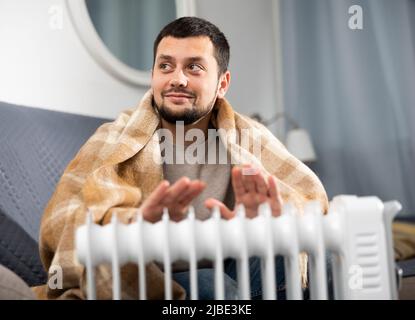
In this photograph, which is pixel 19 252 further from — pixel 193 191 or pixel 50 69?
pixel 50 69

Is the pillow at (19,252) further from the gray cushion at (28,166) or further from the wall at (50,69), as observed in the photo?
the wall at (50,69)

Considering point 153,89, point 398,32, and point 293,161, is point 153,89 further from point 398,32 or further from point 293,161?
point 398,32

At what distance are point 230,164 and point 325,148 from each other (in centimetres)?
150

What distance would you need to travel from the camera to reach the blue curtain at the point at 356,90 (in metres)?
2.26

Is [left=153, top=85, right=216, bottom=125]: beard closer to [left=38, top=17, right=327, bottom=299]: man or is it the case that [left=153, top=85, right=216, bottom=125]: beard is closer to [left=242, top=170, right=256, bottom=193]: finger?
[left=38, top=17, right=327, bottom=299]: man

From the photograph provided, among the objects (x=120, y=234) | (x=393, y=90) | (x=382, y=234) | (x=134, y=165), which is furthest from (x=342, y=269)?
(x=393, y=90)

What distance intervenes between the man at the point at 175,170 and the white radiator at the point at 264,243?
6 centimetres

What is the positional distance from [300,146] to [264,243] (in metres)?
1.64

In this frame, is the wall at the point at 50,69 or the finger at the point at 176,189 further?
the wall at the point at 50,69

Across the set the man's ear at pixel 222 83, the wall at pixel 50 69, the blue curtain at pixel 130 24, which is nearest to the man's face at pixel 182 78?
the man's ear at pixel 222 83

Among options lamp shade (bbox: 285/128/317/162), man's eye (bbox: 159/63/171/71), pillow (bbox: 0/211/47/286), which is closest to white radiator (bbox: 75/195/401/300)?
pillow (bbox: 0/211/47/286)
